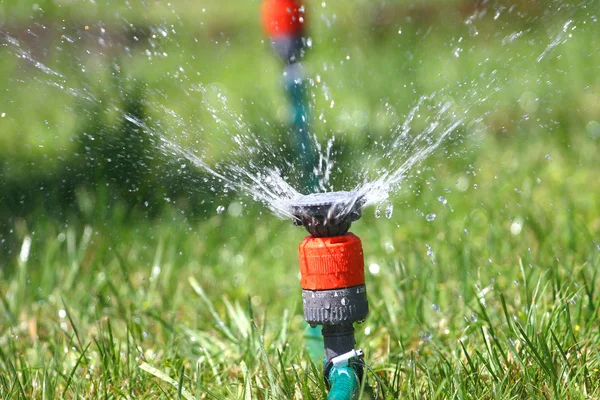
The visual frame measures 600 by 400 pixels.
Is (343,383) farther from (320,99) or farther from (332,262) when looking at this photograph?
(320,99)

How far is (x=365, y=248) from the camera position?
2.64 metres

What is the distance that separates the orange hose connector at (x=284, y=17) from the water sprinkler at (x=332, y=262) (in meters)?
1.20

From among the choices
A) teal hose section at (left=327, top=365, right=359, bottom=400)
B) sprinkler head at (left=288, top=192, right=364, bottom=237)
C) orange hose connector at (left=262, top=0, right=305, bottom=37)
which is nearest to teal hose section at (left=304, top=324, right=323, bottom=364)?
teal hose section at (left=327, top=365, right=359, bottom=400)

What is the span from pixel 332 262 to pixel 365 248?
1294mm

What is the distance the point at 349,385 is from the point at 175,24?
463 cm

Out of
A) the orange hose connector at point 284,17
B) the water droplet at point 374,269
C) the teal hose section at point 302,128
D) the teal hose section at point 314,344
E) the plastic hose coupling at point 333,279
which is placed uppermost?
the orange hose connector at point 284,17

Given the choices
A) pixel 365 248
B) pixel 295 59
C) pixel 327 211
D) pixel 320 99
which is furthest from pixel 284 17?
pixel 320 99

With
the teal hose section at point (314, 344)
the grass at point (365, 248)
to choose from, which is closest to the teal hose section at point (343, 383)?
the grass at point (365, 248)

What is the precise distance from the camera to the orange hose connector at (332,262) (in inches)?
53.3

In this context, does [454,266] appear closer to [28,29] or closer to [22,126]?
[22,126]

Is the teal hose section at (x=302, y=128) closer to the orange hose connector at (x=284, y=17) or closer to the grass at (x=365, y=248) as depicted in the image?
the orange hose connector at (x=284, y=17)

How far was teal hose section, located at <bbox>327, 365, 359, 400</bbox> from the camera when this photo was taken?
4.50 feet

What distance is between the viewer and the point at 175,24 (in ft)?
18.6

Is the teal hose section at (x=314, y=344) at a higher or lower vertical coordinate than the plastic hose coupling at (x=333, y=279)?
lower
